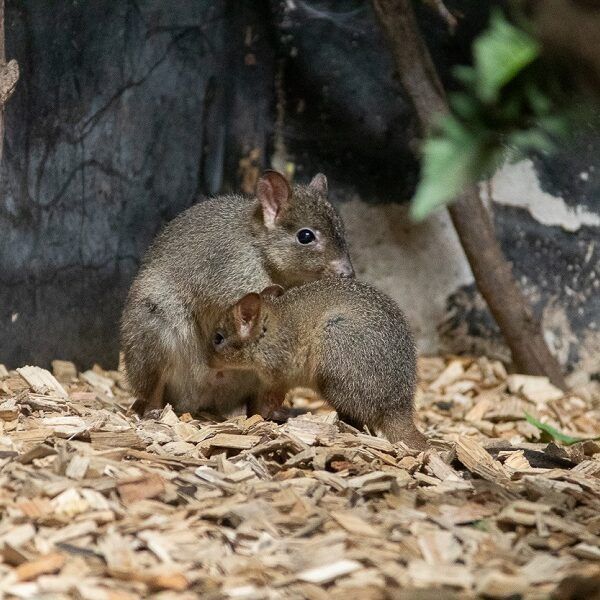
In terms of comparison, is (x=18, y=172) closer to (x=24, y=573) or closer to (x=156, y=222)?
(x=156, y=222)

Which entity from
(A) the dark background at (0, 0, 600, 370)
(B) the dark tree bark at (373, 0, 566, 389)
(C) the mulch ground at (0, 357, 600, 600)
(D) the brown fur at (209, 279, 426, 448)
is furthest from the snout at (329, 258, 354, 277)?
(A) the dark background at (0, 0, 600, 370)

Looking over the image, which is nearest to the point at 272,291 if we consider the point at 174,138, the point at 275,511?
the point at 174,138

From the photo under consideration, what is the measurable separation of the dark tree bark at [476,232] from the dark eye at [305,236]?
4.21 ft

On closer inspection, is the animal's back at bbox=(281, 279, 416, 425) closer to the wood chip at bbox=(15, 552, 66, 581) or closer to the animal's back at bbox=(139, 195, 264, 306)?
the animal's back at bbox=(139, 195, 264, 306)

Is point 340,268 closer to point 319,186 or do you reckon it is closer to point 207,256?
point 319,186

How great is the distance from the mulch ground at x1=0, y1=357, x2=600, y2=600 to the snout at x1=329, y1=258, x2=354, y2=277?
108 cm

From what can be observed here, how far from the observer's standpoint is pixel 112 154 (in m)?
7.22

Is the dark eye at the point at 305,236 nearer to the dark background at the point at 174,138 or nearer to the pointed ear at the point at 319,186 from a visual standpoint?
the pointed ear at the point at 319,186

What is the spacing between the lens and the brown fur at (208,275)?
6.52m

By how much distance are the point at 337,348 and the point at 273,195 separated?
1432 millimetres

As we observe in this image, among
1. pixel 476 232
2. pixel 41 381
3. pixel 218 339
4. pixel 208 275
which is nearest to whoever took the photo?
pixel 41 381

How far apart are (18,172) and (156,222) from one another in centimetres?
150

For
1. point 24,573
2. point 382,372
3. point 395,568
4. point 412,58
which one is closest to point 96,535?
point 24,573

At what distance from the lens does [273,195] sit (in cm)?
677
